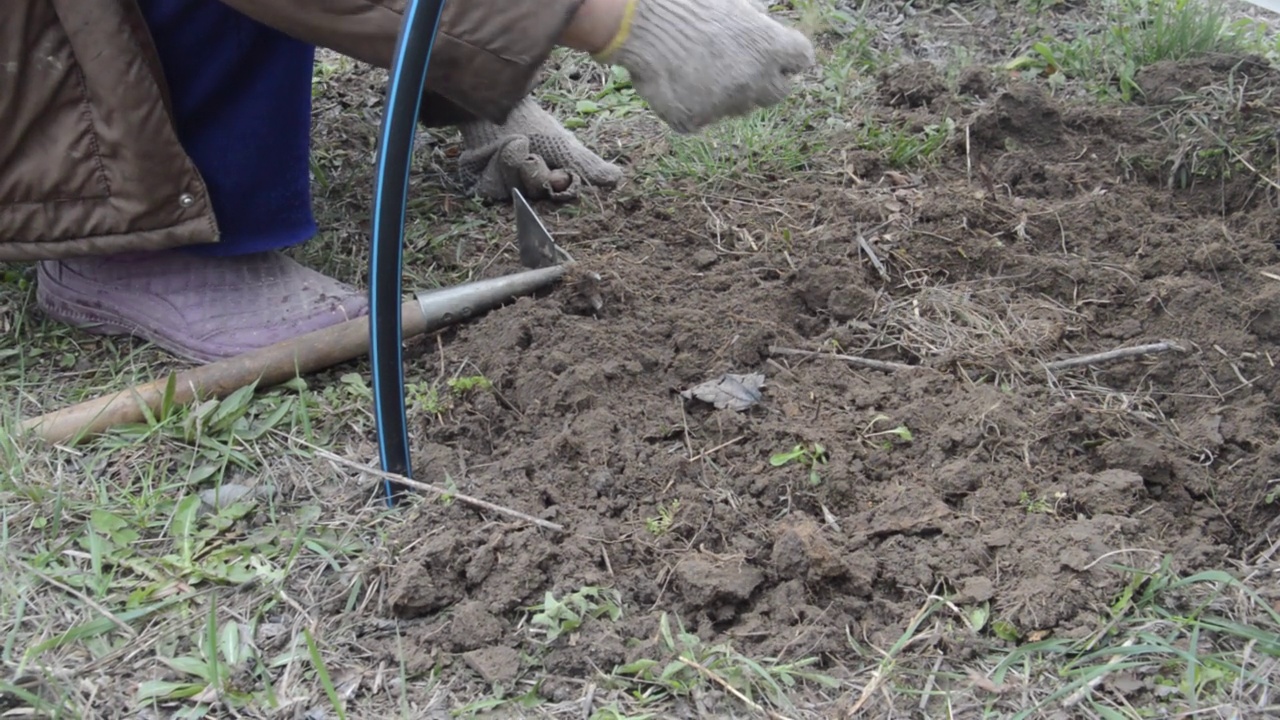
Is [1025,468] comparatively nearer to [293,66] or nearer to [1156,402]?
[1156,402]

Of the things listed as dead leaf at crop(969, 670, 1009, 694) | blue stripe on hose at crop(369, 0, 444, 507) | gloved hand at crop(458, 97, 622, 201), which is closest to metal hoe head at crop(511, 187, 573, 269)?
gloved hand at crop(458, 97, 622, 201)

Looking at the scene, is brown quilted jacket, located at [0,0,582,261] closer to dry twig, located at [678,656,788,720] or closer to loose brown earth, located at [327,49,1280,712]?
loose brown earth, located at [327,49,1280,712]

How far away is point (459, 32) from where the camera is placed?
166cm

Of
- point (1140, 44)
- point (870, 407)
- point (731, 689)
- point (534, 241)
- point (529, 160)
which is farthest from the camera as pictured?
point (1140, 44)

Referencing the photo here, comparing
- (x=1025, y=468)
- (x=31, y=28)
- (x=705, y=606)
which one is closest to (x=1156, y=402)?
(x=1025, y=468)

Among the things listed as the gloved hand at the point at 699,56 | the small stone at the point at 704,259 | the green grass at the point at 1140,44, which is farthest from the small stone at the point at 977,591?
the green grass at the point at 1140,44

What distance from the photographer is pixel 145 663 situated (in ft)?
4.80

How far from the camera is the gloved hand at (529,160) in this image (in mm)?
2520

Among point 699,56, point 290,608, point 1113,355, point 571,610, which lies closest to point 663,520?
point 571,610

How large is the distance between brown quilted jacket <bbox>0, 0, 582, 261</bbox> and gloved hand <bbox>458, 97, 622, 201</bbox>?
73 cm

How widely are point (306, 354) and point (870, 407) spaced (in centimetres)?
104

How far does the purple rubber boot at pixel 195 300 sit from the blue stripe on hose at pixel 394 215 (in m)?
0.57

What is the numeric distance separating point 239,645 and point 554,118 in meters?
1.73

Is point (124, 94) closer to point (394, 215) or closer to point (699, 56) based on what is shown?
point (394, 215)
